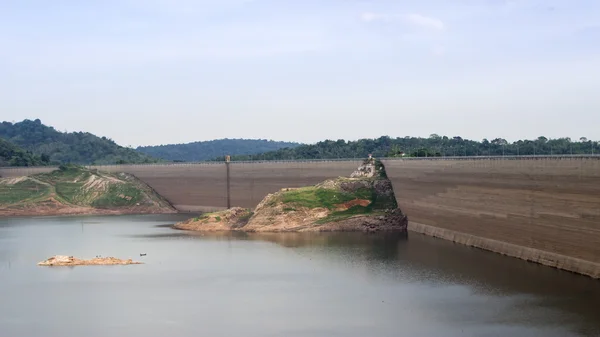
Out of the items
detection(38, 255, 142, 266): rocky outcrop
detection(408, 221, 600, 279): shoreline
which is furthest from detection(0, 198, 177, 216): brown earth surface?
detection(38, 255, 142, 266): rocky outcrop

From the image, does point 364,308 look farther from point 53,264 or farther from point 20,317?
point 53,264

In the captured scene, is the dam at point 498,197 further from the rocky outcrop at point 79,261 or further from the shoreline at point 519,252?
the rocky outcrop at point 79,261

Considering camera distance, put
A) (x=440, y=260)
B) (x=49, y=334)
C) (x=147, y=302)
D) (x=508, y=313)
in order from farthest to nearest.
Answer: (x=440, y=260) → (x=147, y=302) → (x=508, y=313) → (x=49, y=334)

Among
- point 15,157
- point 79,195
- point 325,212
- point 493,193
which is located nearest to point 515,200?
point 493,193

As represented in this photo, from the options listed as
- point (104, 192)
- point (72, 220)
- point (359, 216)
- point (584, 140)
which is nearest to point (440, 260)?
point (359, 216)

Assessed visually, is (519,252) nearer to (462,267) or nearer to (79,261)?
(462,267)

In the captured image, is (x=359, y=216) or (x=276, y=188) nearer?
(x=359, y=216)

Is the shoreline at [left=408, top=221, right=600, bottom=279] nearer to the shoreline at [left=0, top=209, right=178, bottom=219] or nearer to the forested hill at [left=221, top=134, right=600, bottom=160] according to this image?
the forested hill at [left=221, top=134, right=600, bottom=160]

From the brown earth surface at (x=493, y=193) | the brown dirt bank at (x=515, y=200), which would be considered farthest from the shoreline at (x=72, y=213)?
the brown dirt bank at (x=515, y=200)
